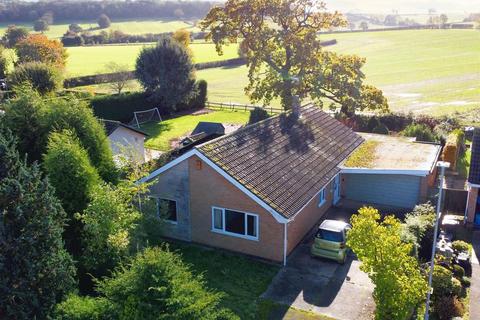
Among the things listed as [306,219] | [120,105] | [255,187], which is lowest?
[306,219]

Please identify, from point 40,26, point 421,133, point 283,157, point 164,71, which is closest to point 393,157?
point 283,157

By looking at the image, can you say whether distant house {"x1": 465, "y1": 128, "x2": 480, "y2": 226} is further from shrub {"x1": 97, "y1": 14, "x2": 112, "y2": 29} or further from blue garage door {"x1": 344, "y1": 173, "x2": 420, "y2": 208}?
shrub {"x1": 97, "y1": 14, "x2": 112, "y2": 29}

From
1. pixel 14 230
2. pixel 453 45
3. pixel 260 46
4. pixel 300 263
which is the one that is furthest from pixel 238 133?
pixel 453 45

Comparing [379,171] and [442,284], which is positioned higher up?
[379,171]

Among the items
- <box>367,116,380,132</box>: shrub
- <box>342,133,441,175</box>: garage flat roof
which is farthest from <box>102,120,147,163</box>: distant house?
<box>367,116,380,132</box>: shrub

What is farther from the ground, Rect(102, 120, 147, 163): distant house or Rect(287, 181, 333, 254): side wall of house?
Rect(102, 120, 147, 163): distant house

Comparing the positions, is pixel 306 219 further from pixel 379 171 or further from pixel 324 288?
pixel 379 171
